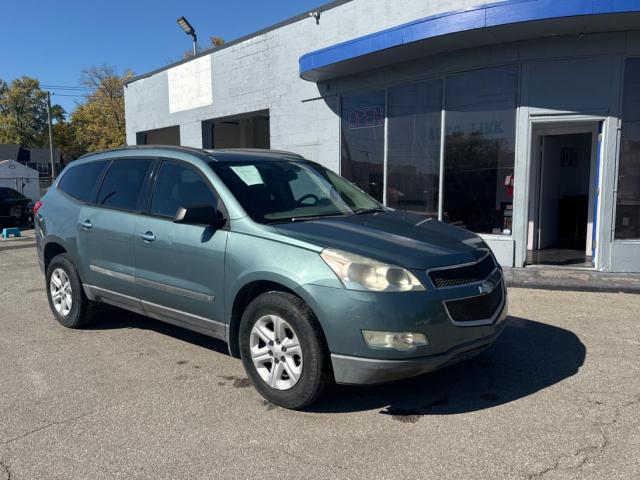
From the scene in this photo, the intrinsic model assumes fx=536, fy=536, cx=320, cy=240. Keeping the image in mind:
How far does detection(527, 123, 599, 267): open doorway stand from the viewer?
9.72 meters

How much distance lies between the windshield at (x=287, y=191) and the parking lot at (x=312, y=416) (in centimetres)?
140

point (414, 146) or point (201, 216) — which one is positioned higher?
point (414, 146)

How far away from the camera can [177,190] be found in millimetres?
4605

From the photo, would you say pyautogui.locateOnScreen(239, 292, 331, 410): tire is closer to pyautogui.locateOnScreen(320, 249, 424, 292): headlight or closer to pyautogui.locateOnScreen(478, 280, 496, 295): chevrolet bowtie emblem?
pyautogui.locateOnScreen(320, 249, 424, 292): headlight

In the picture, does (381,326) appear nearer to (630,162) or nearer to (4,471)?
(4,471)

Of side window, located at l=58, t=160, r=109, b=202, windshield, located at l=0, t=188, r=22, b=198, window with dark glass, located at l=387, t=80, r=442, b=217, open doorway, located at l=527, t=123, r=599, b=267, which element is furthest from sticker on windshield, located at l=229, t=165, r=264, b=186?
windshield, located at l=0, t=188, r=22, b=198

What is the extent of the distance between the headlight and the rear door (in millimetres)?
2251

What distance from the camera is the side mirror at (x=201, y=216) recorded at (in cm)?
397

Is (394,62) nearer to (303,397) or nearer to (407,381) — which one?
(407,381)

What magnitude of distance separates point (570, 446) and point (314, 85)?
9934mm

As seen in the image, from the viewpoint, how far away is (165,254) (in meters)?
4.41

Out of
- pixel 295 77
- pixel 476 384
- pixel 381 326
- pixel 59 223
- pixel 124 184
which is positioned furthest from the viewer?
pixel 295 77

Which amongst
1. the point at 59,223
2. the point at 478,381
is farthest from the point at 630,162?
the point at 59,223

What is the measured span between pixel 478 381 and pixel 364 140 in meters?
7.67
